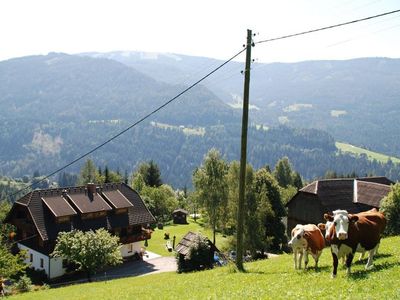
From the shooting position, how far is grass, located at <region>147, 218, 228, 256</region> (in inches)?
2958

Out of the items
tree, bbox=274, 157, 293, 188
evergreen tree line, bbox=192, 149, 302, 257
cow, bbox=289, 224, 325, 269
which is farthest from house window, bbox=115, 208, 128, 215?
tree, bbox=274, 157, 293, 188

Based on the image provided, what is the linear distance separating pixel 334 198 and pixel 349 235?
4669 cm

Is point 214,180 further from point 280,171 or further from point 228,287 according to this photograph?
point 280,171

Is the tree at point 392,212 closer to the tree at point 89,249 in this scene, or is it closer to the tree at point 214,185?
the tree at point 89,249

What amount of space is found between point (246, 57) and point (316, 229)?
10.4m

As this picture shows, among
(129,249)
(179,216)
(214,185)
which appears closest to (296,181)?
(179,216)

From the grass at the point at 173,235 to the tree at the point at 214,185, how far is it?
20.6 feet

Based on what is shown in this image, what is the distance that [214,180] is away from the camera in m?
74.9

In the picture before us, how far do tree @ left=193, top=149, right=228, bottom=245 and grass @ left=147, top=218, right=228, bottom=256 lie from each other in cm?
628

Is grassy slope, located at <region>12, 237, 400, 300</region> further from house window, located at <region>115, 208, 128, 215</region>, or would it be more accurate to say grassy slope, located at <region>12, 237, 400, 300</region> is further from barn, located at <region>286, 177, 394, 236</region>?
house window, located at <region>115, 208, 128, 215</region>

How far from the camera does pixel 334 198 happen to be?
6088 centimetres

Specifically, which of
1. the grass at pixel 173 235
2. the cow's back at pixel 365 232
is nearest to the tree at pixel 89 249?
the grass at pixel 173 235

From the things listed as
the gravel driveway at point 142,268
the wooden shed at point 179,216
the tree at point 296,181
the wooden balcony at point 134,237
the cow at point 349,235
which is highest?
the cow at point 349,235

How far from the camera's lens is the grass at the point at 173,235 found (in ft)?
246
